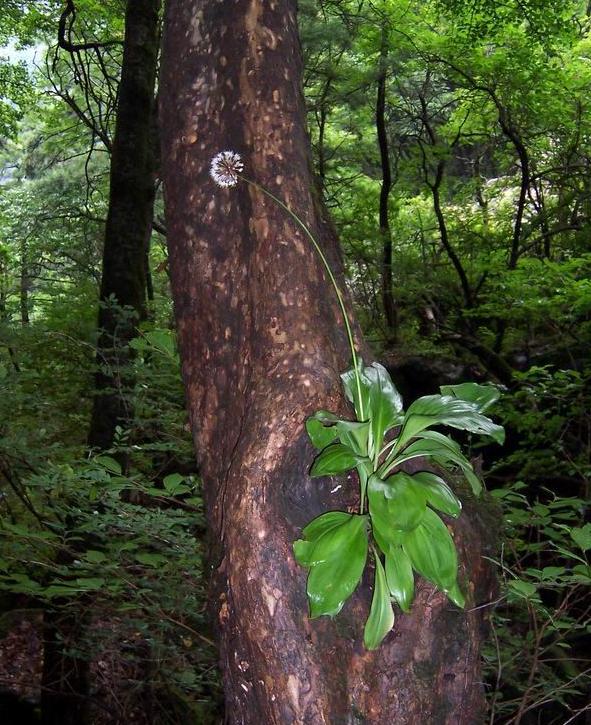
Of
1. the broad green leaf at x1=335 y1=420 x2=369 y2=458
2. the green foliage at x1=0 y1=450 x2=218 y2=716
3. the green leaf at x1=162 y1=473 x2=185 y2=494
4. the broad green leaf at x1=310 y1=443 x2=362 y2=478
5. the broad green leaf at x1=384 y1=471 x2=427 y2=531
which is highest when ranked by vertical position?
the broad green leaf at x1=335 y1=420 x2=369 y2=458

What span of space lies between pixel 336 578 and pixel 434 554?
0.23 m

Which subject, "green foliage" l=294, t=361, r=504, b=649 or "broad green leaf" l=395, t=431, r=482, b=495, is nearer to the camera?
"green foliage" l=294, t=361, r=504, b=649

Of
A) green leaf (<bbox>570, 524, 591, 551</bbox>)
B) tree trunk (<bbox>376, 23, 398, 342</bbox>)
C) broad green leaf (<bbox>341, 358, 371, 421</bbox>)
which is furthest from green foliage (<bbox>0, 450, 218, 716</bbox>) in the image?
tree trunk (<bbox>376, 23, 398, 342</bbox>)

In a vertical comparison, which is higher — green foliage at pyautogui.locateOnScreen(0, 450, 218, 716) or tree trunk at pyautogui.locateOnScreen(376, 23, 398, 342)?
tree trunk at pyautogui.locateOnScreen(376, 23, 398, 342)

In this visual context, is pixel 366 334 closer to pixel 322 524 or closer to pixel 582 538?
pixel 582 538

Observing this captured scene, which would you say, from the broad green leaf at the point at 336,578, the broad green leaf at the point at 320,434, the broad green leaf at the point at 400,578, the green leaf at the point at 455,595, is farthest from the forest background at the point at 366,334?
the broad green leaf at the point at 320,434

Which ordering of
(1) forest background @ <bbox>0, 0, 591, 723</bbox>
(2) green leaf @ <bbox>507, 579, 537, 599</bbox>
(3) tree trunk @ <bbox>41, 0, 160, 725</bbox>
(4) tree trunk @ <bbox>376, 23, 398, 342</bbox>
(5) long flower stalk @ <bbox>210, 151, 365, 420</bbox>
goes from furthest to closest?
(4) tree trunk @ <bbox>376, 23, 398, 342</bbox> < (3) tree trunk @ <bbox>41, 0, 160, 725</bbox> < (1) forest background @ <bbox>0, 0, 591, 723</bbox> < (2) green leaf @ <bbox>507, 579, 537, 599</bbox> < (5) long flower stalk @ <bbox>210, 151, 365, 420</bbox>

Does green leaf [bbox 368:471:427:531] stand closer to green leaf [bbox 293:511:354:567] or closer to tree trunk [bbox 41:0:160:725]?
green leaf [bbox 293:511:354:567]

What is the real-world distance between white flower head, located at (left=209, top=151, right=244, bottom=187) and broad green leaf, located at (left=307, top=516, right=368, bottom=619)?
946mm

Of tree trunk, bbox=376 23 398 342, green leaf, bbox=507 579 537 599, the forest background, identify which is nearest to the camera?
green leaf, bbox=507 579 537 599

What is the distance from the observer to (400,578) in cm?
140

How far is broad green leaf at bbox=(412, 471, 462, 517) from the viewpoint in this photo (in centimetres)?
144

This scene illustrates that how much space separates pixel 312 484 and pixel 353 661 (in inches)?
15.5

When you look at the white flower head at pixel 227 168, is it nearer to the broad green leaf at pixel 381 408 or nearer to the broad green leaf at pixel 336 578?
the broad green leaf at pixel 381 408
